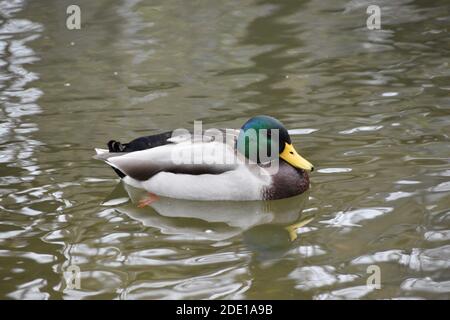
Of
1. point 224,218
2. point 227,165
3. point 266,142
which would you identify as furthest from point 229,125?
point 224,218

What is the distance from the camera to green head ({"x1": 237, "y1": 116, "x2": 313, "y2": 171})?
6.68 metres

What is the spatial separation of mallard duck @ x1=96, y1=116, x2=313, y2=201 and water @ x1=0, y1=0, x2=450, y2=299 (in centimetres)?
13

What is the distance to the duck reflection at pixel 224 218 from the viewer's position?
612 centimetres

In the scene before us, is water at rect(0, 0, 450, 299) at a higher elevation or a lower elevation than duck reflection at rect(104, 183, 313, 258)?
higher

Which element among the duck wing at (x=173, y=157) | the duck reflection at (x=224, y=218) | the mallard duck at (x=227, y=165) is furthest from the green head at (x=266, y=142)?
the duck reflection at (x=224, y=218)

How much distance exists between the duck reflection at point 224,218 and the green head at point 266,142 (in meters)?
0.33

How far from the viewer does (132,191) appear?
7.07 metres

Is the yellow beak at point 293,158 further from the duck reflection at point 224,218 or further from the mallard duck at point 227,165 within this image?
the duck reflection at point 224,218

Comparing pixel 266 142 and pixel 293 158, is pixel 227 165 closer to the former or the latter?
pixel 266 142

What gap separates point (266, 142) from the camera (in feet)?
22.1

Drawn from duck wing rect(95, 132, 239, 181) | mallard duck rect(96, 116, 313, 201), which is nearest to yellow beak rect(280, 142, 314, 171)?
mallard duck rect(96, 116, 313, 201)

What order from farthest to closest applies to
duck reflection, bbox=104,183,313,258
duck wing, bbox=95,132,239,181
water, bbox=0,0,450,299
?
1. duck wing, bbox=95,132,239,181
2. duck reflection, bbox=104,183,313,258
3. water, bbox=0,0,450,299

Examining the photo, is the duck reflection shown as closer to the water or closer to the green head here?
the water

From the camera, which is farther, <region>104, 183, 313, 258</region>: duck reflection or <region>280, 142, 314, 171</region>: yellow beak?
<region>280, 142, 314, 171</region>: yellow beak
